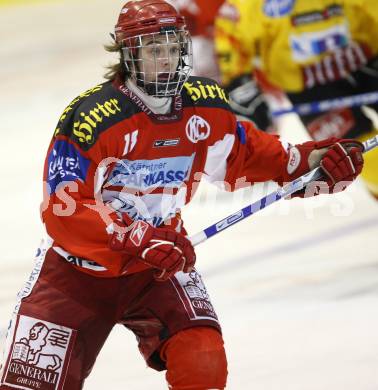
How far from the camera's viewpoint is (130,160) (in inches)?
120

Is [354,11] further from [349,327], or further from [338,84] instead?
[349,327]

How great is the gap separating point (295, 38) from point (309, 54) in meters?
0.10

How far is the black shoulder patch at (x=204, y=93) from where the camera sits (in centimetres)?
318

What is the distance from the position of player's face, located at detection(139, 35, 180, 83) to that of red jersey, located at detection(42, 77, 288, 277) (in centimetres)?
9

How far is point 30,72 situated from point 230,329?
6104 mm

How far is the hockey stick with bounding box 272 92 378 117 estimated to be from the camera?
219 inches

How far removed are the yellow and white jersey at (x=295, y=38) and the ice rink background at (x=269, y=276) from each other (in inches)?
31.4

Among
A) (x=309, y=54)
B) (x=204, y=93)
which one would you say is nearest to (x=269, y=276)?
(x=309, y=54)

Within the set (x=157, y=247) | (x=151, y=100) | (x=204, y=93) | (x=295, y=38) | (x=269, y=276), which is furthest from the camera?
(x=295, y=38)

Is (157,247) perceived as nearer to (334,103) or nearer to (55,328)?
(55,328)

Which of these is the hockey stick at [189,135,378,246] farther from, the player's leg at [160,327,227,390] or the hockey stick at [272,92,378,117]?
the hockey stick at [272,92,378,117]

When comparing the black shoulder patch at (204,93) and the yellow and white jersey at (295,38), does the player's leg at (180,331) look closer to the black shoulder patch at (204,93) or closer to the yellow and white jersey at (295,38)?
the black shoulder patch at (204,93)

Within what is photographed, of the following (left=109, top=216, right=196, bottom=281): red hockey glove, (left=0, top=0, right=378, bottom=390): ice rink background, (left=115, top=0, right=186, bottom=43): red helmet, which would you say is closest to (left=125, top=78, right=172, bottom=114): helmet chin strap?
(left=115, top=0, right=186, bottom=43): red helmet

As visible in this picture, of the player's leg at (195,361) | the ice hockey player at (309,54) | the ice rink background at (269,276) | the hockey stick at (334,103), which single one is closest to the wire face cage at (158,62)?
the player's leg at (195,361)
